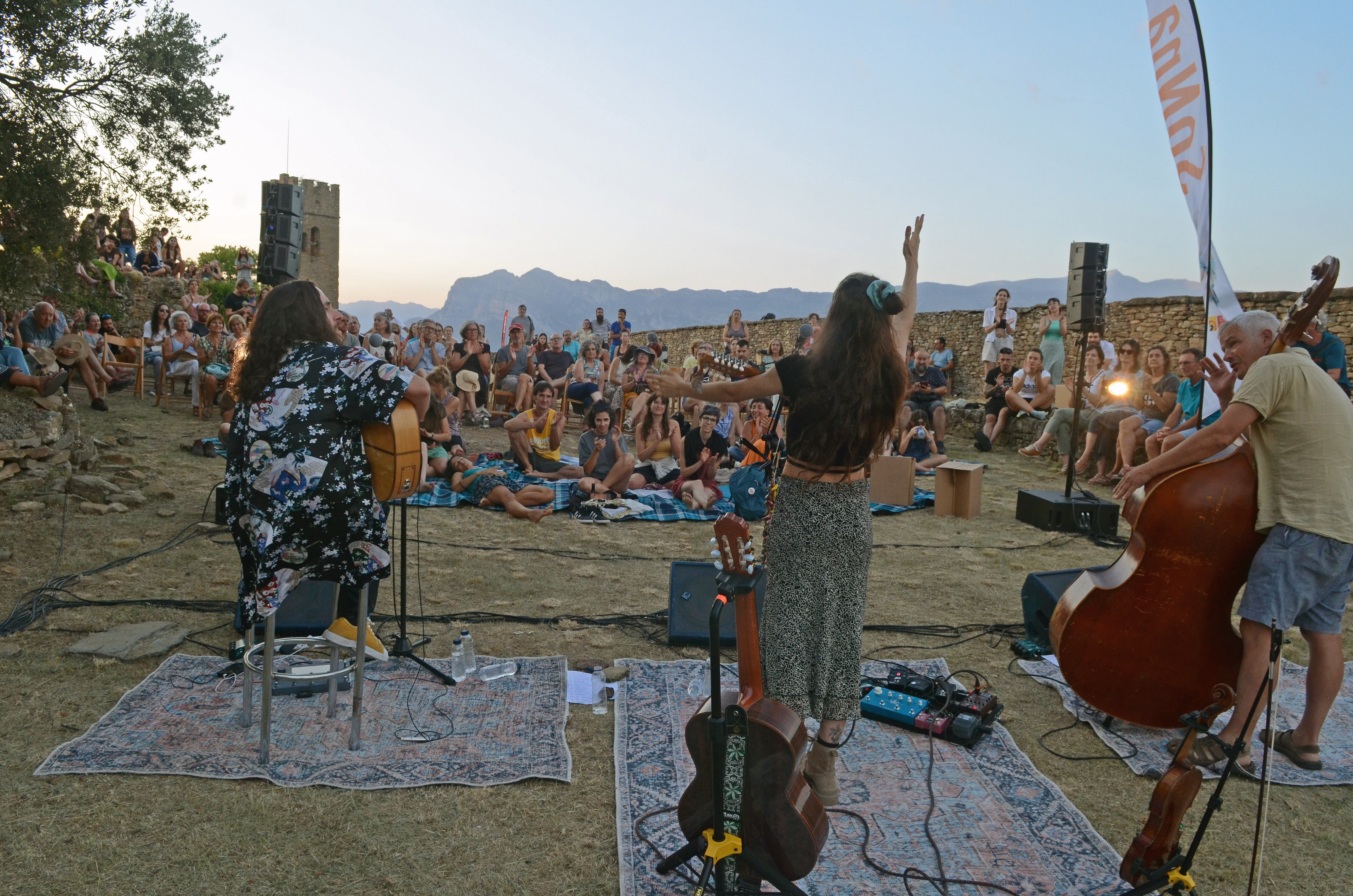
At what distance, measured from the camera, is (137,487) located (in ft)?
24.5

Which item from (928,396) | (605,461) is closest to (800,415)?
(605,461)

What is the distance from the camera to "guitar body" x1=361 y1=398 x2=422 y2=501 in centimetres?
299

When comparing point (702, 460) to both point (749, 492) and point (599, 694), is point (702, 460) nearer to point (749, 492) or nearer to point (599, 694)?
point (749, 492)

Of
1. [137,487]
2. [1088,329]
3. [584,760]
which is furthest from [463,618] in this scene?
[1088,329]

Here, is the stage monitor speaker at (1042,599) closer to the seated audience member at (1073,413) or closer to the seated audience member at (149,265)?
the seated audience member at (1073,413)

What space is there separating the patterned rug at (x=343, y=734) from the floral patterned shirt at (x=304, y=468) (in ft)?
1.98

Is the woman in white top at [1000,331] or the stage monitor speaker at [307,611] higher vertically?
the woman in white top at [1000,331]

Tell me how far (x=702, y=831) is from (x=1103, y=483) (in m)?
9.65

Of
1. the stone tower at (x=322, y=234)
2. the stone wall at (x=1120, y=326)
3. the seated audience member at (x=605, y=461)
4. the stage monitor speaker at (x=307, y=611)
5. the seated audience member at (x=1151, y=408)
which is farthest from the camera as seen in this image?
the stone tower at (x=322, y=234)

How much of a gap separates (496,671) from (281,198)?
4162mm

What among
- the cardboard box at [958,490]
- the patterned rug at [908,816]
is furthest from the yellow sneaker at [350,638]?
the cardboard box at [958,490]

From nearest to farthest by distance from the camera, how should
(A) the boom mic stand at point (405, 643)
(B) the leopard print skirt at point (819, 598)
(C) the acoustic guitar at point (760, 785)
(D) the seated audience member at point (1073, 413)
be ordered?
(C) the acoustic guitar at point (760, 785) < (B) the leopard print skirt at point (819, 598) < (A) the boom mic stand at point (405, 643) < (D) the seated audience member at point (1073, 413)

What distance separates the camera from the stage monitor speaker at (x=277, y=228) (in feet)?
19.7

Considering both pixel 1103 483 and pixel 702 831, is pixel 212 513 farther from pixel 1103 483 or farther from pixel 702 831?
pixel 1103 483
